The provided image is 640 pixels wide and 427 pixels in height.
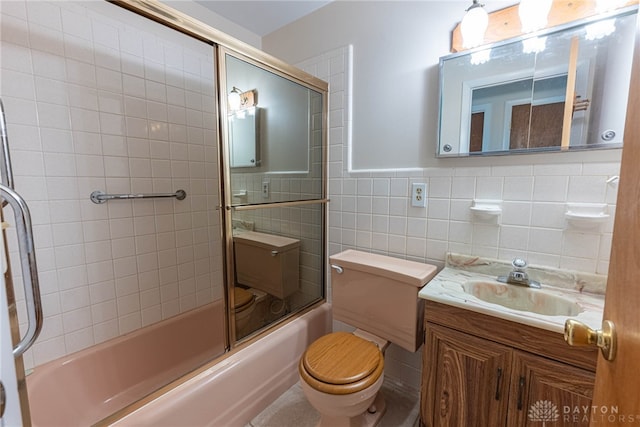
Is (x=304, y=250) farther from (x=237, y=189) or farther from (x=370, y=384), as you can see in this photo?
(x=370, y=384)

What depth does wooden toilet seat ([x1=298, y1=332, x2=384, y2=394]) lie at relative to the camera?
→ 114 centimetres

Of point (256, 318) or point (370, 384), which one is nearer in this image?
point (370, 384)

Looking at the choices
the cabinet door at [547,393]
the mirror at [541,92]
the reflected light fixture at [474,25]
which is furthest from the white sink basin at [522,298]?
the reflected light fixture at [474,25]

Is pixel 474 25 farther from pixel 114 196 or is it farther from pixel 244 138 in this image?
pixel 114 196

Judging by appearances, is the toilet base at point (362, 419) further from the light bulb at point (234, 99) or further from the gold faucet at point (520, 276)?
the light bulb at point (234, 99)

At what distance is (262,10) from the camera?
5.92 ft

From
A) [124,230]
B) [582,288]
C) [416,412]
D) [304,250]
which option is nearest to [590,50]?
[582,288]

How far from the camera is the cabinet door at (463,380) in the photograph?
1003mm

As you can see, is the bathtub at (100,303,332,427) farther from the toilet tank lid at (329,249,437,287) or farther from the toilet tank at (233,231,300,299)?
the toilet tank lid at (329,249,437,287)

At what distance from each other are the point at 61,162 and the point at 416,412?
224cm

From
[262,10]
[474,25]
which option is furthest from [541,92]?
[262,10]

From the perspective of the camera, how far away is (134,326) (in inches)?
65.0

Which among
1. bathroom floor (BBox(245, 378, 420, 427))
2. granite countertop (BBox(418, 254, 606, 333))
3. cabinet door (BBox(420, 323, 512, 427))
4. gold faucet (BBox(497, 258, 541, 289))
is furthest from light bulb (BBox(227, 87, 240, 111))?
bathroom floor (BBox(245, 378, 420, 427))

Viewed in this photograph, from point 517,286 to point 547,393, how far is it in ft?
1.33
